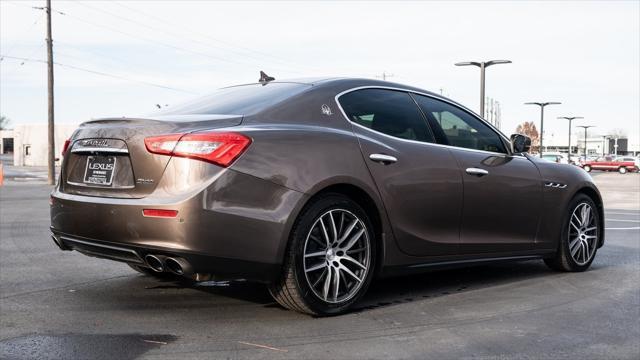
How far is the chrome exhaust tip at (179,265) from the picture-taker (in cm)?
388

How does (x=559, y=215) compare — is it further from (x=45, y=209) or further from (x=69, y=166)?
(x=45, y=209)

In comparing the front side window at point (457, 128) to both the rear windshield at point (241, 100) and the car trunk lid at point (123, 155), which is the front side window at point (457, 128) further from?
the car trunk lid at point (123, 155)

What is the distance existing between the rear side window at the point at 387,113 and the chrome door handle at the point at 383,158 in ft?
0.79

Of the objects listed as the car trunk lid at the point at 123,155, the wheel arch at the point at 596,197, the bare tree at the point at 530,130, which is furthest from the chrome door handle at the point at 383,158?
the bare tree at the point at 530,130

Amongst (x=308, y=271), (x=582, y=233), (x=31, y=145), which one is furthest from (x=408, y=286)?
(x=31, y=145)

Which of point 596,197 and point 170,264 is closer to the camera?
point 170,264

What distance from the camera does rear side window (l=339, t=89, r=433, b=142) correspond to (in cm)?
480

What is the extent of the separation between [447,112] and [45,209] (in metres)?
10.6

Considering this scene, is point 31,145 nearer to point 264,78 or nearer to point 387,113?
point 264,78

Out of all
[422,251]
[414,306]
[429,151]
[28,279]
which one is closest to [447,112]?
[429,151]

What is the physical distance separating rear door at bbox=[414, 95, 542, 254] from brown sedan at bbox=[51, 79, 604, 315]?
1 centimetres

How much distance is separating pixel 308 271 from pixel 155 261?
92cm

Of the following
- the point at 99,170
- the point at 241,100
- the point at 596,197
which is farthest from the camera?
the point at 596,197

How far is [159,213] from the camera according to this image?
3867mm
